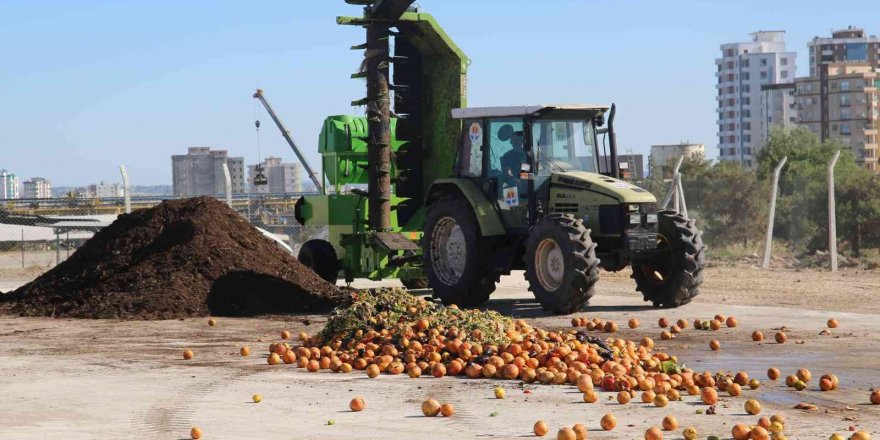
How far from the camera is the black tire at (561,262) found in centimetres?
1530

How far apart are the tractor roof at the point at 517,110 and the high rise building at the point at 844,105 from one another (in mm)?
145392

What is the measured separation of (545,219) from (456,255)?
1858 millimetres

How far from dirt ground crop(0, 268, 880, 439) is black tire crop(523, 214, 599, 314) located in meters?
0.31

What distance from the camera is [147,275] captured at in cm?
1703

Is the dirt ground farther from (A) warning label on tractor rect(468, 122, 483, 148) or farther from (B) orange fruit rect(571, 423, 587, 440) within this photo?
(A) warning label on tractor rect(468, 122, 483, 148)

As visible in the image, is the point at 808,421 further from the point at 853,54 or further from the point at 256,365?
the point at 853,54

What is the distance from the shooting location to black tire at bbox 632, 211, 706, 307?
16.2 meters

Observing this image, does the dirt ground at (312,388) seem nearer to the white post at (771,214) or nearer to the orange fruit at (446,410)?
the orange fruit at (446,410)

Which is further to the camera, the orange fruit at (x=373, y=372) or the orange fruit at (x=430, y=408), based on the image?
the orange fruit at (x=373, y=372)

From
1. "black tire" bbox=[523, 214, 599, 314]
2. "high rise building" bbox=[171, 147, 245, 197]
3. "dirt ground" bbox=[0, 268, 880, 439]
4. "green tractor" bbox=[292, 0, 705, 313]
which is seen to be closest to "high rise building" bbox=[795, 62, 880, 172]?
"high rise building" bbox=[171, 147, 245, 197]

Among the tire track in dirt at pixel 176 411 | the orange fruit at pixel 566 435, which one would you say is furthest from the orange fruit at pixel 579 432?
the tire track in dirt at pixel 176 411

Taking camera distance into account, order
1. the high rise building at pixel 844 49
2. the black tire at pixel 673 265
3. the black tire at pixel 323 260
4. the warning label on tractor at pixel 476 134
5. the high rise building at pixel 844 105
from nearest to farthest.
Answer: the black tire at pixel 673 265
the warning label on tractor at pixel 476 134
the black tire at pixel 323 260
the high rise building at pixel 844 105
the high rise building at pixel 844 49

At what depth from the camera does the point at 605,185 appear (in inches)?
633

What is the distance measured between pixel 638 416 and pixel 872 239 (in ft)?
68.7
